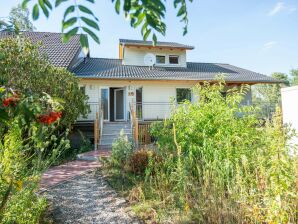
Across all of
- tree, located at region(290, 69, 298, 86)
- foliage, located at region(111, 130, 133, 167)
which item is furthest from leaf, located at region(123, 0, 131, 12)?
tree, located at region(290, 69, 298, 86)

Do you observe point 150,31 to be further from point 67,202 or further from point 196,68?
point 196,68

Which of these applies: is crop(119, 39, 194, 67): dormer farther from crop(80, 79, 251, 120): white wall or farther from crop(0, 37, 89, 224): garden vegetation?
crop(0, 37, 89, 224): garden vegetation

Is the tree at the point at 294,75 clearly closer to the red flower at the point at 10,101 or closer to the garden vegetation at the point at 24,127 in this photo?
the garden vegetation at the point at 24,127

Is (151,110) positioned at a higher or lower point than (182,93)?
lower

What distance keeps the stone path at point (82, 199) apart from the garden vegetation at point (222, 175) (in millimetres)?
288

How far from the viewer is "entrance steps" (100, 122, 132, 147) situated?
1187cm

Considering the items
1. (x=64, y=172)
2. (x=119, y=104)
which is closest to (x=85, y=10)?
(x=64, y=172)

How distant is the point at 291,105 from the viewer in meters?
5.48

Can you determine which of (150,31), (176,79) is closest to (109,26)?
(150,31)

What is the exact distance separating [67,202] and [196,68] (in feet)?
54.6

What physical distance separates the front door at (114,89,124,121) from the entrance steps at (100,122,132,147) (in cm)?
248

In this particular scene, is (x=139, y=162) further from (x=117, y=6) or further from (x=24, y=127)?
(x=117, y=6)

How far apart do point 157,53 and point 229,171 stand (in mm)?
16133

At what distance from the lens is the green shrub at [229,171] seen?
256 centimetres
